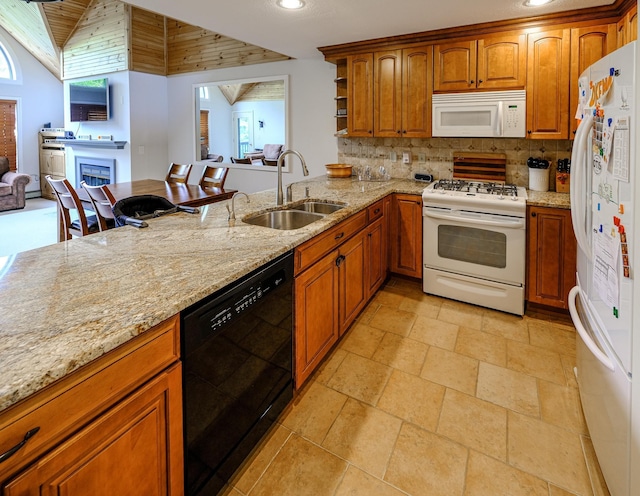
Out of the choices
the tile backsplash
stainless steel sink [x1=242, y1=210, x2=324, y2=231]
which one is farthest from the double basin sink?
the tile backsplash

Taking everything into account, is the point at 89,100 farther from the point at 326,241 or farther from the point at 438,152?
the point at 326,241

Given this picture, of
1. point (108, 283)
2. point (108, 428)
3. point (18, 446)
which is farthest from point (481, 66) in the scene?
point (18, 446)

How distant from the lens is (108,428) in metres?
0.97

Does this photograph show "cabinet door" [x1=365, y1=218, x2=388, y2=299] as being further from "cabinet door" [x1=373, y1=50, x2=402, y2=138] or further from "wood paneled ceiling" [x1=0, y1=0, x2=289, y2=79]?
"wood paneled ceiling" [x1=0, y1=0, x2=289, y2=79]

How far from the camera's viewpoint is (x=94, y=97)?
21.4 ft

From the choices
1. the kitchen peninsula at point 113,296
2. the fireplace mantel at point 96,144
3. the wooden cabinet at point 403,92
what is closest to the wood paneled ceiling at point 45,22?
the fireplace mantel at point 96,144

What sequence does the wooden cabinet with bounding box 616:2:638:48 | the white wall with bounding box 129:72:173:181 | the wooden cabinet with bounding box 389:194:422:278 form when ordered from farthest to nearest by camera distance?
1. the white wall with bounding box 129:72:173:181
2. the wooden cabinet with bounding box 389:194:422:278
3. the wooden cabinet with bounding box 616:2:638:48

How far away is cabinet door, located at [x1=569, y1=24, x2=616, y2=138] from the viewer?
2.85 metres

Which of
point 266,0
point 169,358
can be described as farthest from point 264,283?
point 266,0

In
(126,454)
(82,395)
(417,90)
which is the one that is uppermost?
(417,90)

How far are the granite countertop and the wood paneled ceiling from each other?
4619 millimetres

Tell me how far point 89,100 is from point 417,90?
5.74m

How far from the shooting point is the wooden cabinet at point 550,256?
286cm

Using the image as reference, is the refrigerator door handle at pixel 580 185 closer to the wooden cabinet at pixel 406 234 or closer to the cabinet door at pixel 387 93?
the wooden cabinet at pixel 406 234
